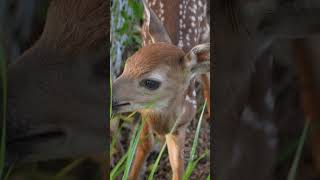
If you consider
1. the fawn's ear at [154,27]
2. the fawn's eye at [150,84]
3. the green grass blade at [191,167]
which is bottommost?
the green grass blade at [191,167]

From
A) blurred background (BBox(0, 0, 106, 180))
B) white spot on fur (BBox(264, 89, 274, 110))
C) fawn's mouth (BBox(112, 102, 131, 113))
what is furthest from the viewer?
white spot on fur (BBox(264, 89, 274, 110))

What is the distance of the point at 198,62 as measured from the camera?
2287 millimetres

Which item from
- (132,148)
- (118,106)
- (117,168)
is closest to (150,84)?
(118,106)

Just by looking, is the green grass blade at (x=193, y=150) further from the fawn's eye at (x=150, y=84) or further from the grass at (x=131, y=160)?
the fawn's eye at (x=150, y=84)

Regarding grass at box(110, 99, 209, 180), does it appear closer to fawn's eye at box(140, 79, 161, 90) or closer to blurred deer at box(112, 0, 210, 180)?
blurred deer at box(112, 0, 210, 180)

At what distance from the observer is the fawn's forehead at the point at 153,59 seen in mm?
2234

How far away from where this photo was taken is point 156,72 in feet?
7.43

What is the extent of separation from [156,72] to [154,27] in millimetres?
204

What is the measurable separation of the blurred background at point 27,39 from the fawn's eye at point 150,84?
39 cm

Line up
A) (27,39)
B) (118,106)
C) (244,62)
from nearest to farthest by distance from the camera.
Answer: (27,39) < (118,106) < (244,62)

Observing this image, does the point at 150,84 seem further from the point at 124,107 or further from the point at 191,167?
the point at 191,167

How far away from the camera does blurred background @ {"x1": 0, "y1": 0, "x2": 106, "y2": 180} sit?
209 cm

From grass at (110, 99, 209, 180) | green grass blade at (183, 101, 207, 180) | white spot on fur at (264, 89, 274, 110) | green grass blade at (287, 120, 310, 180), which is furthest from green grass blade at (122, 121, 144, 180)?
green grass blade at (287, 120, 310, 180)

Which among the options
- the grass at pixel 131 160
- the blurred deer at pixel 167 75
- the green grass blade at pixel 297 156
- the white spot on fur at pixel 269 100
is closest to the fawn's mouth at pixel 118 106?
the blurred deer at pixel 167 75
